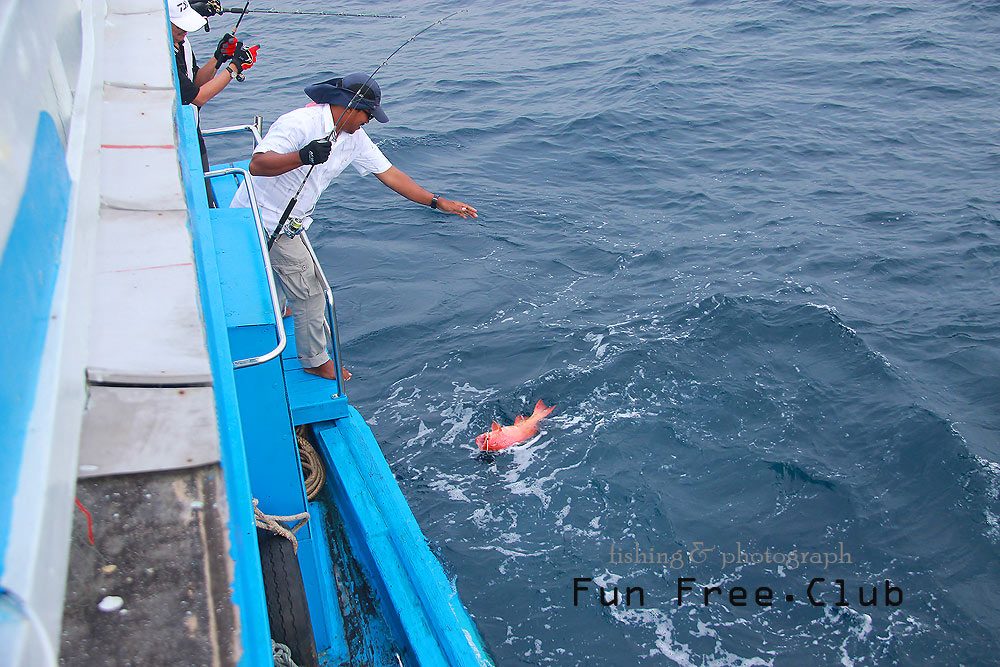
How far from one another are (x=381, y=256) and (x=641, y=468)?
14.3 feet

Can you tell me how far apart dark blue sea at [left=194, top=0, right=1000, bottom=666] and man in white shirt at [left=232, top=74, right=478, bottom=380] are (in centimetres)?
140

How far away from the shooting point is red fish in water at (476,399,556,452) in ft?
18.7

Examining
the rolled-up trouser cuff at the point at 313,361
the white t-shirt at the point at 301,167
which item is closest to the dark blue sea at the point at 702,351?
the rolled-up trouser cuff at the point at 313,361

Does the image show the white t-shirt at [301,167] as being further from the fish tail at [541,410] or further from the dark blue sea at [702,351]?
the fish tail at [541,410]

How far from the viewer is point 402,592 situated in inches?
152

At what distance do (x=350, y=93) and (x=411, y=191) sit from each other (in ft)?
3.03

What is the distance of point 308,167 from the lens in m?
4.64

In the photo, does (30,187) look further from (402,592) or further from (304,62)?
(304,62)


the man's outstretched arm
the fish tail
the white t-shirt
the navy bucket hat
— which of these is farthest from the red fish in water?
the navy bucket hat

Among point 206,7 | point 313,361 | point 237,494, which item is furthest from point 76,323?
point 206,7

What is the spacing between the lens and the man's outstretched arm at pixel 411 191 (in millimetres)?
5184

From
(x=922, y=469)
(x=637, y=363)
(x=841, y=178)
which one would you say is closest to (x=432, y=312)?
(x=637, y=363)

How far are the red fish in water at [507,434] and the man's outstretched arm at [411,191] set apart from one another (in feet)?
5.48

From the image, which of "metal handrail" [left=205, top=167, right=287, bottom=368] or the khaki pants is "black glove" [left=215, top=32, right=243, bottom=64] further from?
"metal handrail" [left=205, top=167, right=287, bottom=368]
